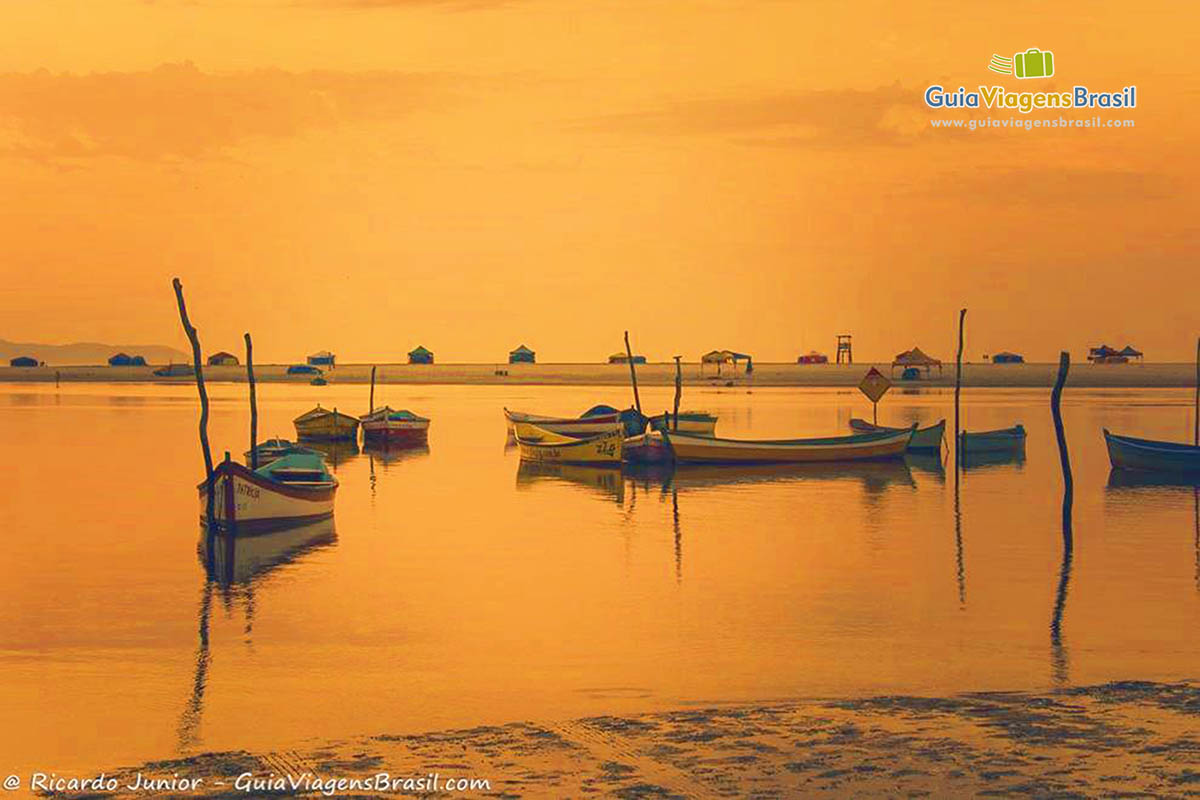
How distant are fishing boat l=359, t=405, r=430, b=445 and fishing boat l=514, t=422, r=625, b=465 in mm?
12043

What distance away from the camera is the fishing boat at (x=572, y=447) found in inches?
2066

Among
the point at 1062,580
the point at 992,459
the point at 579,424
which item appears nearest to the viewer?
the point at 1062,580

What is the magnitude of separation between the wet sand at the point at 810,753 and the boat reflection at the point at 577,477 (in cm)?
2635

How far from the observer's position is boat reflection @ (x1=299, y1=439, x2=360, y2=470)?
6106 cm

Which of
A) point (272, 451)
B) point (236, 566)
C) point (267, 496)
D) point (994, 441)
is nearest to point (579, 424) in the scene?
point (994, 441)

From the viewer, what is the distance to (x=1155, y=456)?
4866 centimetres

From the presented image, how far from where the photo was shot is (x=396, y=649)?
2041 cm

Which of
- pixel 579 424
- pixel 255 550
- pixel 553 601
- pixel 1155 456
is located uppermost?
pixel 579 424

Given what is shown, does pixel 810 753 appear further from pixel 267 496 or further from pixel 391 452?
pixel 391 452

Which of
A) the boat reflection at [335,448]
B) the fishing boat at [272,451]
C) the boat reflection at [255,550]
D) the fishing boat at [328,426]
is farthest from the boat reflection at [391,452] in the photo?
the boat reflection at [255,550]

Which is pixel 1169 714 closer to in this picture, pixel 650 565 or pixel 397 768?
pixel 397 768

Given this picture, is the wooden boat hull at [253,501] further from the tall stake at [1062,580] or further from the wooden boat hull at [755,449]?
the wooden boat hull at [755,449]

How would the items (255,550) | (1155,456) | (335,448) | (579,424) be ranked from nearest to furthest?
(255,550) → (1155,456) → (579,424) → (335,448)

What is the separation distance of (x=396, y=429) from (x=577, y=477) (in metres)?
18.7
